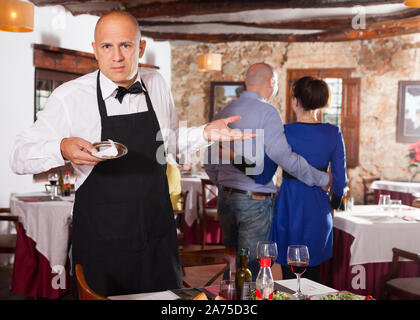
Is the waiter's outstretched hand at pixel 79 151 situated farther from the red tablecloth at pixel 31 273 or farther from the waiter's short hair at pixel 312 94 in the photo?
the red tablecloth at pixel 31 273

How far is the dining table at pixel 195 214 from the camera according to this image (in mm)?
5949

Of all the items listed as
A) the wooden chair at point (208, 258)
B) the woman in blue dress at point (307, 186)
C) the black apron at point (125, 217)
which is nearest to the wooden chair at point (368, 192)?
the woman in blue dress at point (307, 186)

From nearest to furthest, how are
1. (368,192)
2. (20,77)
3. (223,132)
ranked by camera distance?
(223,132)
(20,77)
(368,192)

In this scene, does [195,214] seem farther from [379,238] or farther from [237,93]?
[237,93]

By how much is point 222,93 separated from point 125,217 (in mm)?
7131

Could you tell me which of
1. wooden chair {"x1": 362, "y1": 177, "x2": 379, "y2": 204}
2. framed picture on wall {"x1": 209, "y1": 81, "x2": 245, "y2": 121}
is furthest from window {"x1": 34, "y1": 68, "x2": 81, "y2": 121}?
wooden chair {"x1": 362, "y1": 177, "x2": 379, "y2": 204}

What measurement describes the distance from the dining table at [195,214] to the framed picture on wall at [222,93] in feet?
8.62

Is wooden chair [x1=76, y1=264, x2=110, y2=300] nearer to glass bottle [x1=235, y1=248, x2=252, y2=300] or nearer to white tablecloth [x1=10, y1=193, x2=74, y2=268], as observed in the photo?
glass bottle [x1=235, y1=248, x2=252, y2=300]

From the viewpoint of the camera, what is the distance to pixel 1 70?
5145 mm

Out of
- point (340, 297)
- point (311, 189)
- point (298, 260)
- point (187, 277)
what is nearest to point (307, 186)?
point (311, 189)

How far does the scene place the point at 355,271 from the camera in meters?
3.25

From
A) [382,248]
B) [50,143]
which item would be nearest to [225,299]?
[50,143]

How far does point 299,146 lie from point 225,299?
164cm
